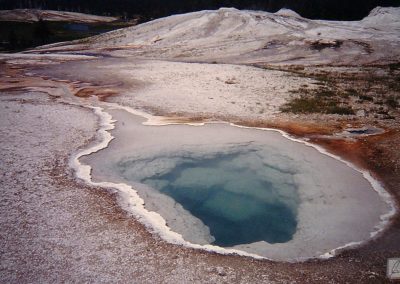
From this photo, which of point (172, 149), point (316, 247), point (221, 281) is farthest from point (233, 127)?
point (221, 281)

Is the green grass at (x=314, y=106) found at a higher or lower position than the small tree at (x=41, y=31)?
lower

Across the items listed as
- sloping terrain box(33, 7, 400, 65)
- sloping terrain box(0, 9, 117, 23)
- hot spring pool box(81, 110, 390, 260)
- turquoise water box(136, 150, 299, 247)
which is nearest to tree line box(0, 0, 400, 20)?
sloping terrain box(33, 7, 400, 65)

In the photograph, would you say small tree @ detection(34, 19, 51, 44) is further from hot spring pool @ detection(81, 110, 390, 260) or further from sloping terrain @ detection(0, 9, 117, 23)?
hot spring pool @ detection(81, 110, 390, 260)

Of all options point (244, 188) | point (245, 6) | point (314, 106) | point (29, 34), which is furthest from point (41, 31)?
point (244, 188)

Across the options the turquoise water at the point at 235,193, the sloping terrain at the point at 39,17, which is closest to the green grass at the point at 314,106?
the turquoise water at the point at 235,193

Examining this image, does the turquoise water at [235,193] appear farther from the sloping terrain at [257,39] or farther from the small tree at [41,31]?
the small tree at [41,31]

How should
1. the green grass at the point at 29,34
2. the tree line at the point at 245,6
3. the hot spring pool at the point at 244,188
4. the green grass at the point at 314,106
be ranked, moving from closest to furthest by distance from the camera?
the hot spring pool at the point at 244,188
the green grass at the point at 314,106
the tree line at the point at 245,6
the green grass at the point at 29,34

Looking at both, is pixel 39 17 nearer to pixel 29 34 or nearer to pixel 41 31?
pixel 29 34
